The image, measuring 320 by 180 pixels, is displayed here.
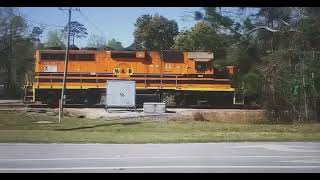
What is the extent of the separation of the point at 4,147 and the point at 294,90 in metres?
4.23

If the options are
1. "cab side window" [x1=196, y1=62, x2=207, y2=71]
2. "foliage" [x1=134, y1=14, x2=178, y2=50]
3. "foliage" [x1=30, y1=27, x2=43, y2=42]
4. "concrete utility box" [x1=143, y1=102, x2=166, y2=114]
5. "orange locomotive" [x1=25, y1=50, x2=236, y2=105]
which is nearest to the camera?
"foliage" [x1=134, y1=14, x2=178, y2=50]

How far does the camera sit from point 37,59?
6949 mm

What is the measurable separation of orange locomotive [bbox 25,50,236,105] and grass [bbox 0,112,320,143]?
0.53 meters

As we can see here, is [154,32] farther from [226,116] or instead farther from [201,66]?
[226,116]

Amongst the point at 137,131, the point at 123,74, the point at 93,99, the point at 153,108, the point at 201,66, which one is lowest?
the point at 137,131

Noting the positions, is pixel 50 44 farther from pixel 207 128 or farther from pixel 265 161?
pixel 265 161

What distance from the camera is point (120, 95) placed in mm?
6742

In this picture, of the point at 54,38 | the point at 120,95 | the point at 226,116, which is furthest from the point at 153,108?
the point at 54,38

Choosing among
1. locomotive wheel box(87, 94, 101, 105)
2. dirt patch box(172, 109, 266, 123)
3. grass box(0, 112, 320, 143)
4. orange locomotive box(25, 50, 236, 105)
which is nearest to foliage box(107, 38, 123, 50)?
orange locomotive box(25, 50, 236, 105)

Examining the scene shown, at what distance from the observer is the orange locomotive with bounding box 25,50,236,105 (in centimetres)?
695

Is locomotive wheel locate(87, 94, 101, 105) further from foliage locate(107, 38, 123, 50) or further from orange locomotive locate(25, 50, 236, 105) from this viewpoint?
foliage locate(107, 38, 123, 50)

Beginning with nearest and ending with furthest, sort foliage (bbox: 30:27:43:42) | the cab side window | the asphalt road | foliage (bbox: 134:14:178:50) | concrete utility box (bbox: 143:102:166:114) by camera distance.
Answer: the asphalt road
foliage (bbox: 134:14:178:50)
foliage (bbox: 30:27:43:42)
concrete utility box (bbox: 143:102:166:114)
the cab side window

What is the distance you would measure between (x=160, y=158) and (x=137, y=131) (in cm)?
81

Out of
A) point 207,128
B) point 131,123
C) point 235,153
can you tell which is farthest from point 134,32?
point 235,153
